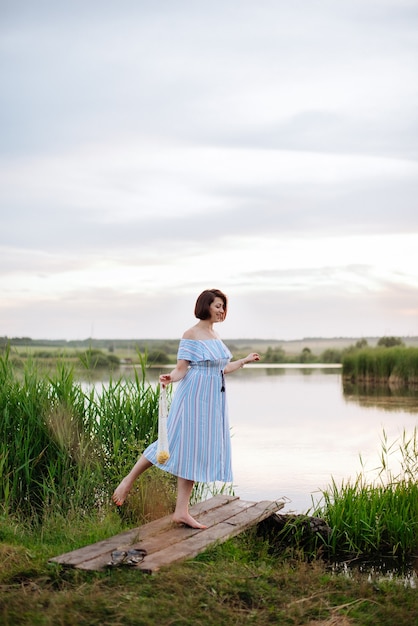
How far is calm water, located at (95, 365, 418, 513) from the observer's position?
904cm

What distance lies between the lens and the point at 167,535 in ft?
14.7

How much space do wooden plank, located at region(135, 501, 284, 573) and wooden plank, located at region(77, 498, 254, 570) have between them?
0.13 ft

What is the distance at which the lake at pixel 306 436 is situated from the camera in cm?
904

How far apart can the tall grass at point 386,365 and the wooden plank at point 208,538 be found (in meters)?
19.0

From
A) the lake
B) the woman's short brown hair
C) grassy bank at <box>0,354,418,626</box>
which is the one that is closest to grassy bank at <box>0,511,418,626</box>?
grassy bank at <box>0,354,418,626</box>

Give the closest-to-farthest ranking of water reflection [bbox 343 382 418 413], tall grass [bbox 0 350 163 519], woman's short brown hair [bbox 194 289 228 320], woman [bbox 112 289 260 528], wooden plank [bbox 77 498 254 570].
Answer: wooden plank [bbox 77 498 254 570], woman [bbox 112 289 260 528], woman's short brown hair [bbox 194 289 228 320], tall grass [bbox 0 350 163 519], water reflection [bbox 343 382 418 413]

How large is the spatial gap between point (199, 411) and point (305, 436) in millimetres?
9872

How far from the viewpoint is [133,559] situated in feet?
12.6

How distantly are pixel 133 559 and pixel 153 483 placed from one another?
2124 mm

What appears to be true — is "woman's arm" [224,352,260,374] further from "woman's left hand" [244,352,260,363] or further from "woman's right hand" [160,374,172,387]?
"woman's right hand" [160,374,172,387]

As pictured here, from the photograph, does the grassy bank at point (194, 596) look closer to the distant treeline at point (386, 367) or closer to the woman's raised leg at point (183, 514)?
the woman's raised leg at point (183, 514)

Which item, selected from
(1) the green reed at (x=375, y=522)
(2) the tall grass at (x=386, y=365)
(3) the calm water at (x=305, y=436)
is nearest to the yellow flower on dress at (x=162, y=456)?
(1) the green reed at (x=375, y=522)

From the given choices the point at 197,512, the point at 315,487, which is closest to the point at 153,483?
the point at 197,512

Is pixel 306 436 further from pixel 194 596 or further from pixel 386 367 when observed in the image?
pixel 194 596
